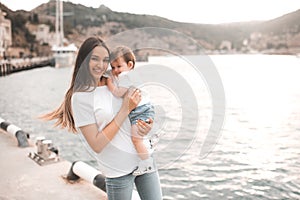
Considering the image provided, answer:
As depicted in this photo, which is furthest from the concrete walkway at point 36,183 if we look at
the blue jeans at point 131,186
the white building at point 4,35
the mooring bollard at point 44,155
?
the white building at point 4,35

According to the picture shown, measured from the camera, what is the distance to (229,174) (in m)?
→ 7.50

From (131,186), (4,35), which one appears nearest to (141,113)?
(131,186)

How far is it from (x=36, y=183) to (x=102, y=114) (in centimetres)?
217

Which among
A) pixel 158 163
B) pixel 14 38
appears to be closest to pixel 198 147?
pixel 158 163

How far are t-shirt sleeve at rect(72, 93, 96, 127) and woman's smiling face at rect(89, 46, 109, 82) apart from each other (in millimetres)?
98

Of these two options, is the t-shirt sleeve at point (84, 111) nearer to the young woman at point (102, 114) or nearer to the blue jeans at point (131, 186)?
the young woman at point (102, 114)

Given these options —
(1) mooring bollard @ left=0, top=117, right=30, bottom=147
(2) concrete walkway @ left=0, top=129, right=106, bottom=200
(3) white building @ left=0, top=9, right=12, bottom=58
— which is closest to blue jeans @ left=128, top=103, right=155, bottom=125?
(2) concrete walkway @ left=0, top=129, right=106, bottom=200

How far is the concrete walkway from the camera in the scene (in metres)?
2.91

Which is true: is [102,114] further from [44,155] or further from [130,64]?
[44,155]

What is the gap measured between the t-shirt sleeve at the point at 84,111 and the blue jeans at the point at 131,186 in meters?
0.30

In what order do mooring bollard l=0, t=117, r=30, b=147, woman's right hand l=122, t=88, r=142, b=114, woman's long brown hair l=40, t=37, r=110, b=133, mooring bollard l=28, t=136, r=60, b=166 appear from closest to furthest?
woman's right hand l=122, t=88, r=142, b=114 < woman's long brown hair l=40, t=37, r=110, b=133 < mooring bollard l=28, t=136, r=60, b=166 < mooring bollard l=0, t=117, r=30, b=147

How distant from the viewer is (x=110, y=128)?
131 centimetres

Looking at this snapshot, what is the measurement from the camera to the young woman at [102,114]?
1.31m

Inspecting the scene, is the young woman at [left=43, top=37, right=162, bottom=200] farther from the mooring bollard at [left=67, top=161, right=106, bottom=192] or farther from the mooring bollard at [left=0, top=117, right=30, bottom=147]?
the mooring bollard at [left=0, top=117, right=30, bottom=147]
